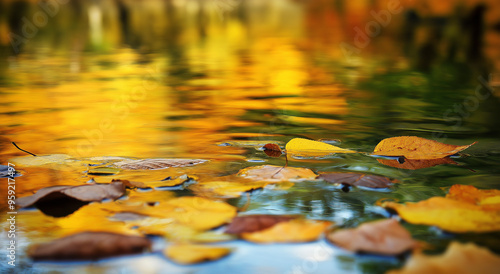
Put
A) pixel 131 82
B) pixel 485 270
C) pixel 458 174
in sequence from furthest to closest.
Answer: pixel 131 82, pixel 458 174, pixel 485 270

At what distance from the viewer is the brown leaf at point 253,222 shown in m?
0.93

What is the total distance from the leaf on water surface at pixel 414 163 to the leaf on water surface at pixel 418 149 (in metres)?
0.02

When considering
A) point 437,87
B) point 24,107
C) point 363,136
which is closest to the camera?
point 363,136

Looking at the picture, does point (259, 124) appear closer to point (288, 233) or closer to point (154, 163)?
point (154, 163)

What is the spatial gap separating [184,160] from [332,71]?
2917mm

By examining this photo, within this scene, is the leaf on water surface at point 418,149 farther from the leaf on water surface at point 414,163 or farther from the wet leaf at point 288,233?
the wet leaf at point 288,233

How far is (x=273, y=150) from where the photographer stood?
1546 millimetres

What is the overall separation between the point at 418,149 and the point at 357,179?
1.13 feet

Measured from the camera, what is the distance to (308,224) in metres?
0.95

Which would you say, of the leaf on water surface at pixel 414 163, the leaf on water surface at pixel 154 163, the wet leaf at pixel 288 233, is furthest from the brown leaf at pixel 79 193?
the leaf on water surface at pixel 414 163

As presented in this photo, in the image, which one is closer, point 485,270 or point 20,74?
point 485,270

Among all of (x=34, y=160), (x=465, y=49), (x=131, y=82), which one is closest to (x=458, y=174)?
(x=34, y=160)

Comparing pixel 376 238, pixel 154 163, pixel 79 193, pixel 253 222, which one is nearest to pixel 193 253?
pixel 253 222

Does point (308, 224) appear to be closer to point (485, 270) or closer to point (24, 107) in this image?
point (485, 270)
